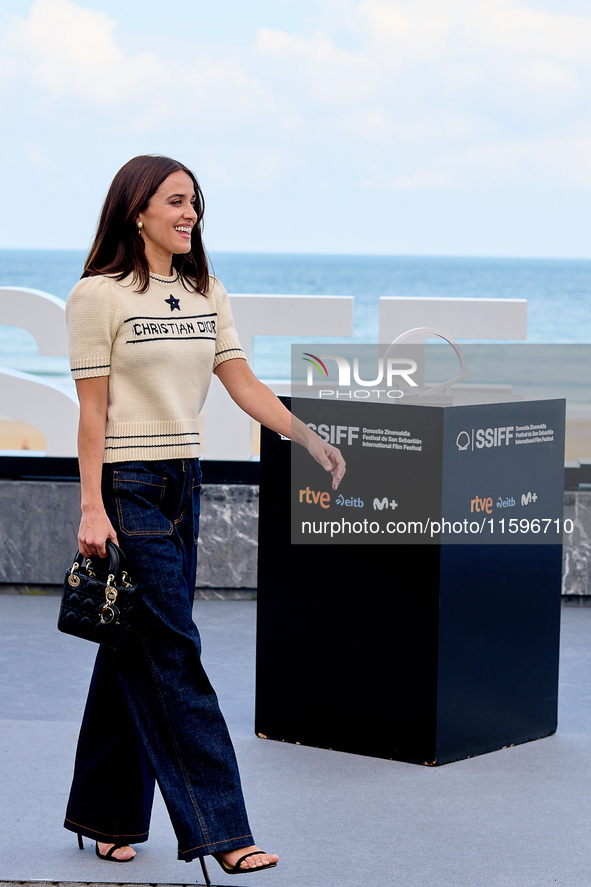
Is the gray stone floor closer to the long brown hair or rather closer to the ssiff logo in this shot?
the ssiff logo

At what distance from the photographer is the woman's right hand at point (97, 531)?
2.62 meters

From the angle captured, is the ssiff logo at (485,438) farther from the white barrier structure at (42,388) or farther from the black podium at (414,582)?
the white barrier structure at (42,388)

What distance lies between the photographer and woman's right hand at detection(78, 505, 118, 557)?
2617mm

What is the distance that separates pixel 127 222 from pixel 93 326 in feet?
0.96

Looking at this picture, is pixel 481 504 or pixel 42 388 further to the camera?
pixel 42 388

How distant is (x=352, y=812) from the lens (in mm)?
3209

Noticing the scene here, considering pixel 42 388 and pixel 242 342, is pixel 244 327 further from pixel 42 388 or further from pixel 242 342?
pixel 42 388

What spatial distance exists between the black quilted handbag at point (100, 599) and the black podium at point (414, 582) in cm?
117

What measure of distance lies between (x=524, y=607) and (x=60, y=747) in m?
1.64

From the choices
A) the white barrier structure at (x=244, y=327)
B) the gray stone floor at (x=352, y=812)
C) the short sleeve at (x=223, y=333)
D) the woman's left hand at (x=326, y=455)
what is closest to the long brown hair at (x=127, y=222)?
the short sleeve at (x=223, y=333)

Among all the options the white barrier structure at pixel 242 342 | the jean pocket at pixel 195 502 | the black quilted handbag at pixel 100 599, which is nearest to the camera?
the black quilted handbag at pixel 100 599

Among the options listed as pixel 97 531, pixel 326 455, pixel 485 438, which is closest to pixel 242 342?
pixel 485 438

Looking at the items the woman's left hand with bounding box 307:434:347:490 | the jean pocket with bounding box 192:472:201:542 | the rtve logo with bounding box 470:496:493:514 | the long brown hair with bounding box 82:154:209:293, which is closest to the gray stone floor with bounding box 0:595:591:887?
the rtve logo with bounding box 470:496:493:514

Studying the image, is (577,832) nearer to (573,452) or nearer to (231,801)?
(231,801)
